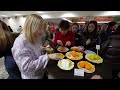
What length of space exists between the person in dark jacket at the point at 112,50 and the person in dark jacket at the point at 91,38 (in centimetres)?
10

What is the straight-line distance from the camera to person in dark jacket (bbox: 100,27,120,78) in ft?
5.41

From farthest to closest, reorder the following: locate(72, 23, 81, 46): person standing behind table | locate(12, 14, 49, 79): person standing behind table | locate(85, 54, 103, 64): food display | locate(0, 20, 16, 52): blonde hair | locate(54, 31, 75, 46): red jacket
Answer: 1. locate(72, 23, 81, 46): person standing behind table
2. locate(54, 31, 75, 46): red jacket
3. locate(85, 54, 103, 64): food display
4. locate(0, 20, 16, 52): blonde hair
5. locate(12, 14, 49, 79): person standing behind table

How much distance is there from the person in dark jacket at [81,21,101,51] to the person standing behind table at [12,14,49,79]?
2.75 ft

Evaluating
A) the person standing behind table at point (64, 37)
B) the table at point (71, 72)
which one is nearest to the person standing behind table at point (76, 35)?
the person standing behind table at point (64, 37)

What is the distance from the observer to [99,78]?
92 cm

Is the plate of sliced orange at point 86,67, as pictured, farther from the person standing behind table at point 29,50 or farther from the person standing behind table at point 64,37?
the person standing behind table at point 64,37

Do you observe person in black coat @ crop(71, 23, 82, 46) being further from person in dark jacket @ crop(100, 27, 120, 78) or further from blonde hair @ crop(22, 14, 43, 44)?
blonde hair @ crop(22, 14, 43, 44)

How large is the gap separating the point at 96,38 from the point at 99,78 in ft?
2.89

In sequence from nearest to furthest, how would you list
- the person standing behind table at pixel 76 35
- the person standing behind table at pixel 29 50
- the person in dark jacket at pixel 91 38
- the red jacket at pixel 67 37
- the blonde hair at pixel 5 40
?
the person standing behind table at pixel 29 50
the blonde hair at pixel 5 40
the person in dark jacket at pixel 91 38
the red jacket at pixel 67 37
the person standing behind table at pixel 76 35

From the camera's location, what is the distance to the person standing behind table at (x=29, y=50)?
89 cm

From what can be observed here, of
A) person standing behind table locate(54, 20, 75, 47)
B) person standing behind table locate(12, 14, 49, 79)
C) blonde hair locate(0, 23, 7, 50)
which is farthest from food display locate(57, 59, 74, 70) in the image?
person standing behind table locate(54, 20, 75, 47)
